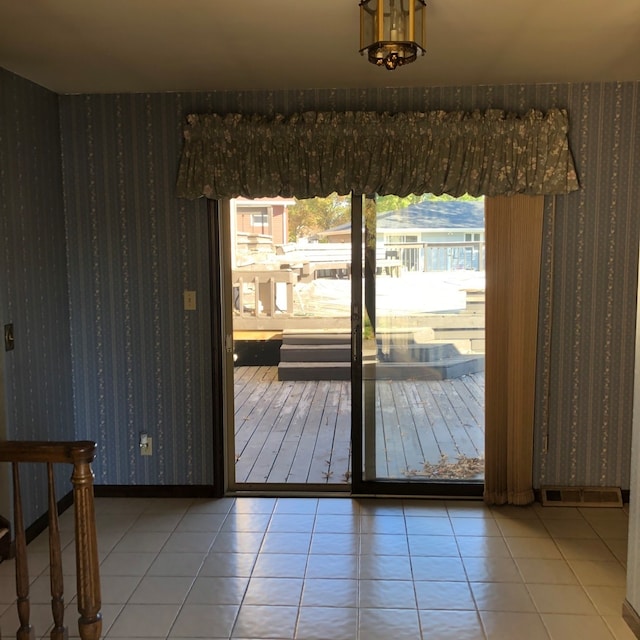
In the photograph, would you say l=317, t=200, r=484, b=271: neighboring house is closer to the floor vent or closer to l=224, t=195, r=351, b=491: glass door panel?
l=224, t=195, r=351, b=491: glass door panel

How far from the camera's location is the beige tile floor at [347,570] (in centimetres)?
255

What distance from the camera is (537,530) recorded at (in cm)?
339

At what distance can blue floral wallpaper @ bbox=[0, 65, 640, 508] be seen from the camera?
3562mm

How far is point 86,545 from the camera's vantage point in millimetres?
2107

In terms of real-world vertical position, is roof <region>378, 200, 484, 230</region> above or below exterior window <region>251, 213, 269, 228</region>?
below

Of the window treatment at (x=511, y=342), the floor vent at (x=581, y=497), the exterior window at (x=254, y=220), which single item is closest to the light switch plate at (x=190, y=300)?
the window treatment at (x=511, y=342)

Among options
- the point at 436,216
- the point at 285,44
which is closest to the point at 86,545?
the point at 285,44

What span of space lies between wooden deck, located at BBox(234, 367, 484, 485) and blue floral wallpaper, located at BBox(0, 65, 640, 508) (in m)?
0.40

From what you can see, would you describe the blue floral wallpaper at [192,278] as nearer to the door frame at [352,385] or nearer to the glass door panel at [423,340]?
the door frame at [352,385]

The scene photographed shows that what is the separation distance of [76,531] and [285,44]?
2.10 meters

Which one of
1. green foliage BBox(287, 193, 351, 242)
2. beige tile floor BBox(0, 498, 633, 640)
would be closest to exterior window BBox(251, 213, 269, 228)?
green foliage BBox(287, 193, 351, 242)

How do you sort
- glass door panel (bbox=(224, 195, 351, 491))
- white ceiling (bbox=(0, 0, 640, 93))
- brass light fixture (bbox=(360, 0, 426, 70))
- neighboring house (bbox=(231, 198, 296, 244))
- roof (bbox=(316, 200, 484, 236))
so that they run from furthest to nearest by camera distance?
1. neighboring house (bbox=(231, 198, 296, 244))
2. glass door panel (bbox=(224, 195, 351, 491))
3. roof (bbox=(316, 200, 484, 236))
4. white ceiling (bbox=(0, 0, 640, 93))
5. brass light fixture (bbox=(360, 0, 426, 70))

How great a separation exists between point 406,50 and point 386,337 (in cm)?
207

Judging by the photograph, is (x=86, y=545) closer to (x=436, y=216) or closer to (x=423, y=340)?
(x=423, y=340)
